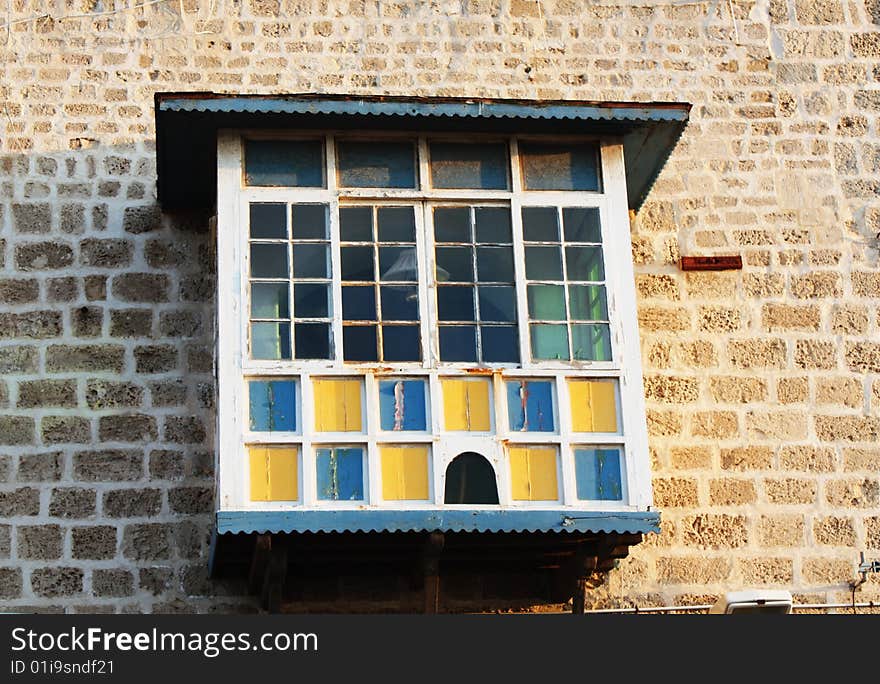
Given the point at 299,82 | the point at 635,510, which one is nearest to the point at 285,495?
the point at 635,510

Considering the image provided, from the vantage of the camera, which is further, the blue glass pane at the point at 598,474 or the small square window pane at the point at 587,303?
the small square window pane at the point at 587,303

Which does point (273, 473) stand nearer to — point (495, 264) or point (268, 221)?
point (268, 221)

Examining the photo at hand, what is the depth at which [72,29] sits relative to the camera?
13445mm

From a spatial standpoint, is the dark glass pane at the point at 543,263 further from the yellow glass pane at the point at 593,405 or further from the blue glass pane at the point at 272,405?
the blue glass pane at the point at 272,405

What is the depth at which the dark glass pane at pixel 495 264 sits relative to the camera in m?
11.9

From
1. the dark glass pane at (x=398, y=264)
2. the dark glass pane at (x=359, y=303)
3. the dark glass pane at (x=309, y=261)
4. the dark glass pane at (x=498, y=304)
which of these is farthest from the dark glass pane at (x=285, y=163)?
the dark glass pane at (x=498, y=304)

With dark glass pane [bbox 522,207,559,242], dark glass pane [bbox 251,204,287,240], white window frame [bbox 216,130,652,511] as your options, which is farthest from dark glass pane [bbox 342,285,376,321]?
dark glass pane [bbox 522,207,559,242]

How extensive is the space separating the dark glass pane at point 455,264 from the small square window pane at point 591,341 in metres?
0.68

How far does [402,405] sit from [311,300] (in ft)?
2.66

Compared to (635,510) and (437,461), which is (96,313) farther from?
(635,510)

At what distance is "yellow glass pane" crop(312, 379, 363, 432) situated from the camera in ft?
37.7

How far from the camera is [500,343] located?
1179 centimetres

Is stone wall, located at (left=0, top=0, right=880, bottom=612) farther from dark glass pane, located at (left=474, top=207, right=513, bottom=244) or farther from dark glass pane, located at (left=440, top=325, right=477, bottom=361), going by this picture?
dark glass pane, located at (left=440, top=325, right=477, bottom=361)

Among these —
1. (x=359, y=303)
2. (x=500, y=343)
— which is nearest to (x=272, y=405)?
(x=359, y=303)
